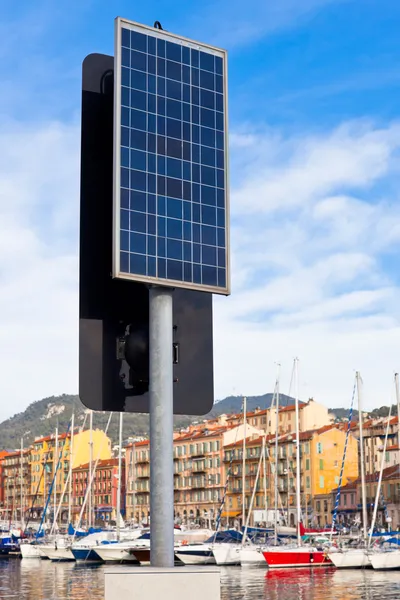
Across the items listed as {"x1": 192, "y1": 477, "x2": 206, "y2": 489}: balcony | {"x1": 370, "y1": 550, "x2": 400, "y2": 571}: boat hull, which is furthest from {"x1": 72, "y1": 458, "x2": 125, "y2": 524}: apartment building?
{"x1": 370, "y1": 550, "x2": 400, "y2": 571}: boat hull

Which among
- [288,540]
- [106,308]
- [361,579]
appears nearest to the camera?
[106,308]

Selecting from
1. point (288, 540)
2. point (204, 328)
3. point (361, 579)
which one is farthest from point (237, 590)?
point (204, 328)

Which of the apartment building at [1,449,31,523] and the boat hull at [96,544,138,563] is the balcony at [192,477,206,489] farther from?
the boat hull at [96,544,138,563]

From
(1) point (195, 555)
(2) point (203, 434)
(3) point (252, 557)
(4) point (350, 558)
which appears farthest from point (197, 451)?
(4) point (350, 558)

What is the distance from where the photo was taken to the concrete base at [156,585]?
870 cm

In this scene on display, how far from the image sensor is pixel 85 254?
946 centimetres

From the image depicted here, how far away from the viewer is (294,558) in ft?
185

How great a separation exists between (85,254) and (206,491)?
11687 cm

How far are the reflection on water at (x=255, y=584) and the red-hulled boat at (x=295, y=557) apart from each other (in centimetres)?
50

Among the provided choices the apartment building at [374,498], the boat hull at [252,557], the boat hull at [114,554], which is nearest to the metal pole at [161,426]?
the boat hull at [252,557]

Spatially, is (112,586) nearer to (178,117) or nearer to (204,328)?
(204,328)

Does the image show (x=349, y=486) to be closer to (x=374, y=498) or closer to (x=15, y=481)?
(x=374, y=498)

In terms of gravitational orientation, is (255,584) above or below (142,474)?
below

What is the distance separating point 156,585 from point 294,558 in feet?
163
